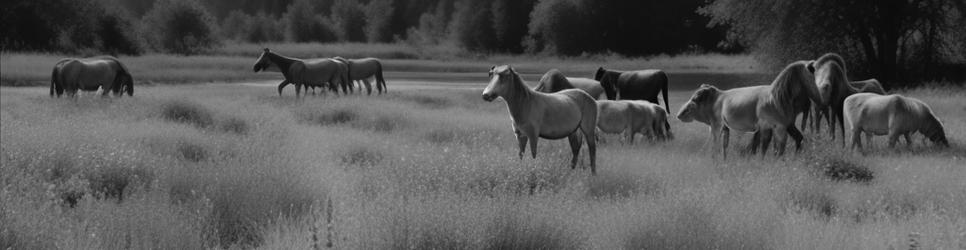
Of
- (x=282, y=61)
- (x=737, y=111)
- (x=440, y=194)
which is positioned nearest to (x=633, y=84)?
(x=737, y=111)

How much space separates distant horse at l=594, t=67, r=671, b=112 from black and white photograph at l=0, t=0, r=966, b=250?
4 centimetres

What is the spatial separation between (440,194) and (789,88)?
18.4 feet

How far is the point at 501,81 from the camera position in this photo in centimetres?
933

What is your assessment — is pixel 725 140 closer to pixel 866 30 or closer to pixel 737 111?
pixel 737 111

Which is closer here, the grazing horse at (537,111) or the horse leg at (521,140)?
the grazing horse at (537,111)

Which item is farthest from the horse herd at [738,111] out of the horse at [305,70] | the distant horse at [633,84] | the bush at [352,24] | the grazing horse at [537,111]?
the bush at [352,24]

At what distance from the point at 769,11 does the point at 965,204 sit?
2126cm

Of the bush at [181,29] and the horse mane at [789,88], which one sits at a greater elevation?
the horse mane at [789,88]

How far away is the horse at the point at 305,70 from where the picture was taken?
81.1ft

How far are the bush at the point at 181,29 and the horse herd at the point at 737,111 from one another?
5615cm

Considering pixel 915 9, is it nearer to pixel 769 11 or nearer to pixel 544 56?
pixel 769 11

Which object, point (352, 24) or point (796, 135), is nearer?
point (796, 135)

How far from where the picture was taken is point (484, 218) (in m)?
→ 6.13

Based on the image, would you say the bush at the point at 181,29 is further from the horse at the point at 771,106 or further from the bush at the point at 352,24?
the horse at the point at 771,106
